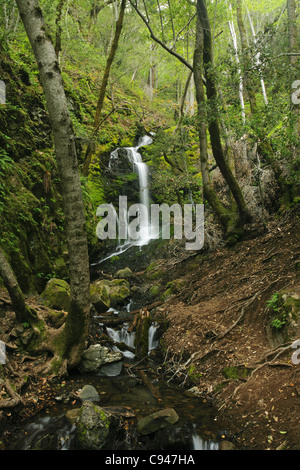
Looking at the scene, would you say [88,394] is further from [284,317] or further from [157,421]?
[284,317]

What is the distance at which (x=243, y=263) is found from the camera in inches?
307

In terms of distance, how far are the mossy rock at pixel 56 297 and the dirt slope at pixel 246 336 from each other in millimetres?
2622

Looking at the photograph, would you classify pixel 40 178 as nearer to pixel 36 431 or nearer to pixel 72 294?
pixel 72 294

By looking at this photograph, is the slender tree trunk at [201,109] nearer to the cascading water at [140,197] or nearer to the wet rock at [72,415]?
the cascading water at [140,197]

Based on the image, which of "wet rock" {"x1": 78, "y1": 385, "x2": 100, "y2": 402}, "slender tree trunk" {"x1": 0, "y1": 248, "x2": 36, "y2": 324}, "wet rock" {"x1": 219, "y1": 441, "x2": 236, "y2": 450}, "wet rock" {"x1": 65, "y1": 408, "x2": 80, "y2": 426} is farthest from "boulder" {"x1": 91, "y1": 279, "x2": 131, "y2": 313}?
"wet rock" {"x1": 219, "y1": 441, "x2": 236, "y2": 450}

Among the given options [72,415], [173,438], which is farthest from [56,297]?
[173,438]

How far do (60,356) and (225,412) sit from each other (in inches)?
115

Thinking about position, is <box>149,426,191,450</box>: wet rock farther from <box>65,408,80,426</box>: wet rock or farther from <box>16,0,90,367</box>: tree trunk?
<box>16,0,90,367</box>: tree trunk

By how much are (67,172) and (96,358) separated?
3.77m

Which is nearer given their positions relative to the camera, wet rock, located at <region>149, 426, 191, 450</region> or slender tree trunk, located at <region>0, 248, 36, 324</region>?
wet rock, located at <region>149, 426, 191, 450</region>

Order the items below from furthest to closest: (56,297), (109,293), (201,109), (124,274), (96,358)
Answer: (124,274) → (109,293) → (201,109) → (56,297) → (96,358)

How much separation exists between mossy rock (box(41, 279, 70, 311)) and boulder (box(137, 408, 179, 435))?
3.63m

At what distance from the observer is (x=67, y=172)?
4.35 metres

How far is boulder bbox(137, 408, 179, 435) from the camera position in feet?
12.9
